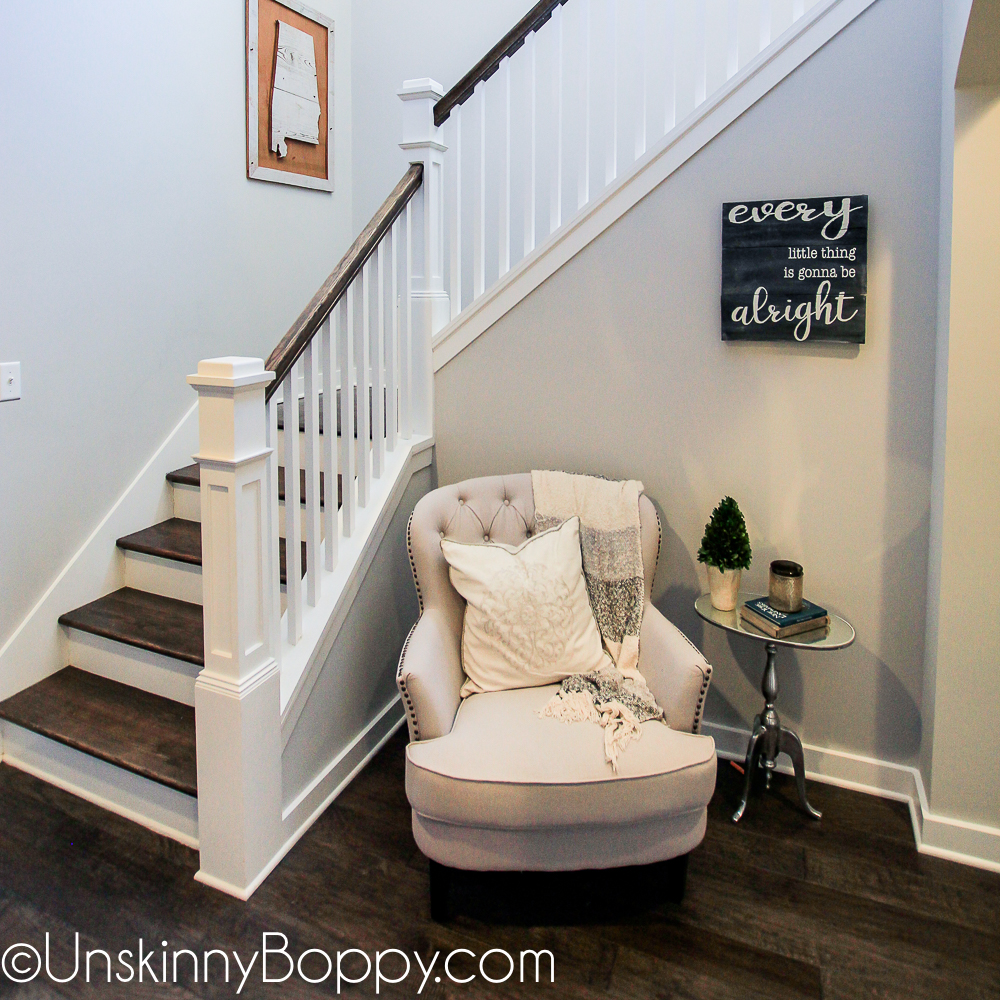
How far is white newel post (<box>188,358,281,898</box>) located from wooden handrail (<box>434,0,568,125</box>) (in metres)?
1.30

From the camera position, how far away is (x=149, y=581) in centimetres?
274

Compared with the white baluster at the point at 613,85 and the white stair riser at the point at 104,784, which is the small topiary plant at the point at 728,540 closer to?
the white baluster at the point at 613,85

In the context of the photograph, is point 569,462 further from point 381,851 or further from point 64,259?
point 64,259

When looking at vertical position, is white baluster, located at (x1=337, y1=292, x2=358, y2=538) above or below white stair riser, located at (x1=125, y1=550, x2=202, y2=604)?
above

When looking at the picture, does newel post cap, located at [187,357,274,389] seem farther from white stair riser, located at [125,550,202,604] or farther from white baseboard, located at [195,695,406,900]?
white baseboard, located at [195,695,406,900]

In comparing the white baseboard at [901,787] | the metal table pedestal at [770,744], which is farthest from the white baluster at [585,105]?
the white baseboard at [901,787]

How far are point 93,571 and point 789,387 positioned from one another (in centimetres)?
232

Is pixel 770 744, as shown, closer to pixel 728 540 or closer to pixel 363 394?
pixel 728 540

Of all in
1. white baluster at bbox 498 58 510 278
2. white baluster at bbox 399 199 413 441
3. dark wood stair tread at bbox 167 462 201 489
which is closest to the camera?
white baluster at bbox 498 58 510 278

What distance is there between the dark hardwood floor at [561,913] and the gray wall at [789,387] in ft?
1.56

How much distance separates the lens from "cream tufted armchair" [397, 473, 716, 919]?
1753 mm

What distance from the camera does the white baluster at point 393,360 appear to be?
8.51 ft

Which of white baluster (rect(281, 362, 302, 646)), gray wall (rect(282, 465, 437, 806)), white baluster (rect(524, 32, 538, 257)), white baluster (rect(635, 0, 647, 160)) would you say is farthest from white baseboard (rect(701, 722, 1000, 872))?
white baluster (rect(635, 0, 647, 160))

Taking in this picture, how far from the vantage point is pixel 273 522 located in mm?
1947
